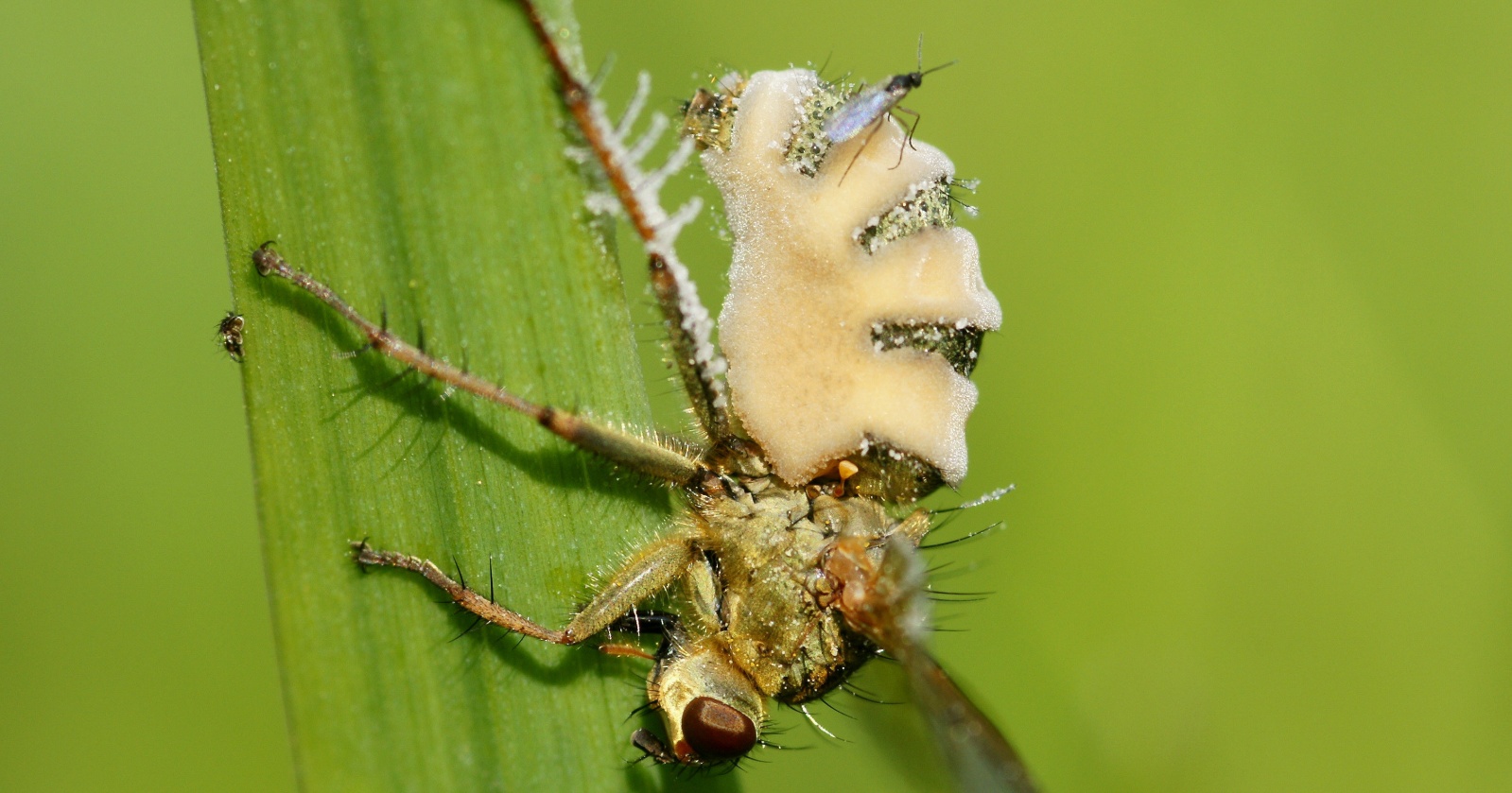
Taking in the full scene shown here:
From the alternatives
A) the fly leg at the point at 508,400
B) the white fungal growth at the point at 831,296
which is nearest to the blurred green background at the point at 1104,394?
the white fungal growth at the point at 831,296

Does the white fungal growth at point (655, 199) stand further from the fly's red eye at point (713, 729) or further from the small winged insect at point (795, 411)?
the fly's red eye at point (713, 729)

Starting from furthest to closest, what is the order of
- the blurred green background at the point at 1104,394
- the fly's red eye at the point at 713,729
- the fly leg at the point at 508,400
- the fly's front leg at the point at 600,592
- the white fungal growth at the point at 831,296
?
the blurred green background at the point at 1104,394, the white fungal growth at the point at 831,296, the fly's red eye at the point at 713,729, the fly's front leg at the point at 600,592, the fly leg at the point at 508,400

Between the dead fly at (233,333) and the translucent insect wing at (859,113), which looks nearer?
the dead fly at (233,333)

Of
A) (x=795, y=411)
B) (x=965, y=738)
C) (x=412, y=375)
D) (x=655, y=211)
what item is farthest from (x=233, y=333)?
(x=965, y=738)

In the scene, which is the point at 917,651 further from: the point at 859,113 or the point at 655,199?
the point at 859,113

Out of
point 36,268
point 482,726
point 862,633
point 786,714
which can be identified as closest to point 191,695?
point 36,268

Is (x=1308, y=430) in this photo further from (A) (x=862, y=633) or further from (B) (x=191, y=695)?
(B) (x=191, y=695)
